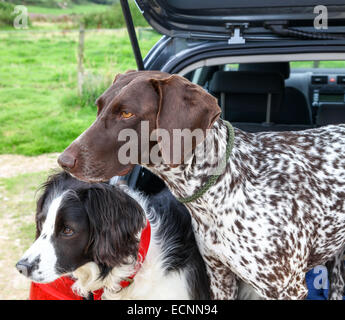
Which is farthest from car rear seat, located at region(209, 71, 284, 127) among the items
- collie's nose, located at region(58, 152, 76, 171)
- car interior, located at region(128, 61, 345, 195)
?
collie's nose, located at region(58, 152, 76, 171)

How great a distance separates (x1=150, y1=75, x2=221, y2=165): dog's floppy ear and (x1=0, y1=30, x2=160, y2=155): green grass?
8.11 feet

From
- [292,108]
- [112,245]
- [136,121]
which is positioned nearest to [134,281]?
[112,245]

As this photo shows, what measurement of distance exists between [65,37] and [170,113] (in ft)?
30.7

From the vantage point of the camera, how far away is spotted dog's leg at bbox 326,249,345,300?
7.64 feet

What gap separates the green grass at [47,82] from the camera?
624cm

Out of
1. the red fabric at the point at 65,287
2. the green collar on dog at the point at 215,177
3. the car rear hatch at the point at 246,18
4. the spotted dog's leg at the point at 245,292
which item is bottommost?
the spotted dog's leg at the point at 245,292

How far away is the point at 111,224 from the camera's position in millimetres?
1841

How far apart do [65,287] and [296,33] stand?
1.66 metres

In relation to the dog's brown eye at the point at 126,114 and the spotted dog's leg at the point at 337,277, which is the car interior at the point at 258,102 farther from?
the dog's brown eye at the point at 126,114

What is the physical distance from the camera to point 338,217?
186 centimetres

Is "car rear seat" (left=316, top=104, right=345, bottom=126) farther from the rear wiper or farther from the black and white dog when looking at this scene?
the black and white dog

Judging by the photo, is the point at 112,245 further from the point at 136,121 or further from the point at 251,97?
the point at 251,97

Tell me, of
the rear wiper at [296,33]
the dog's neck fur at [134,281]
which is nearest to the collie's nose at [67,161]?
the dog's neck fur at [134,281]
